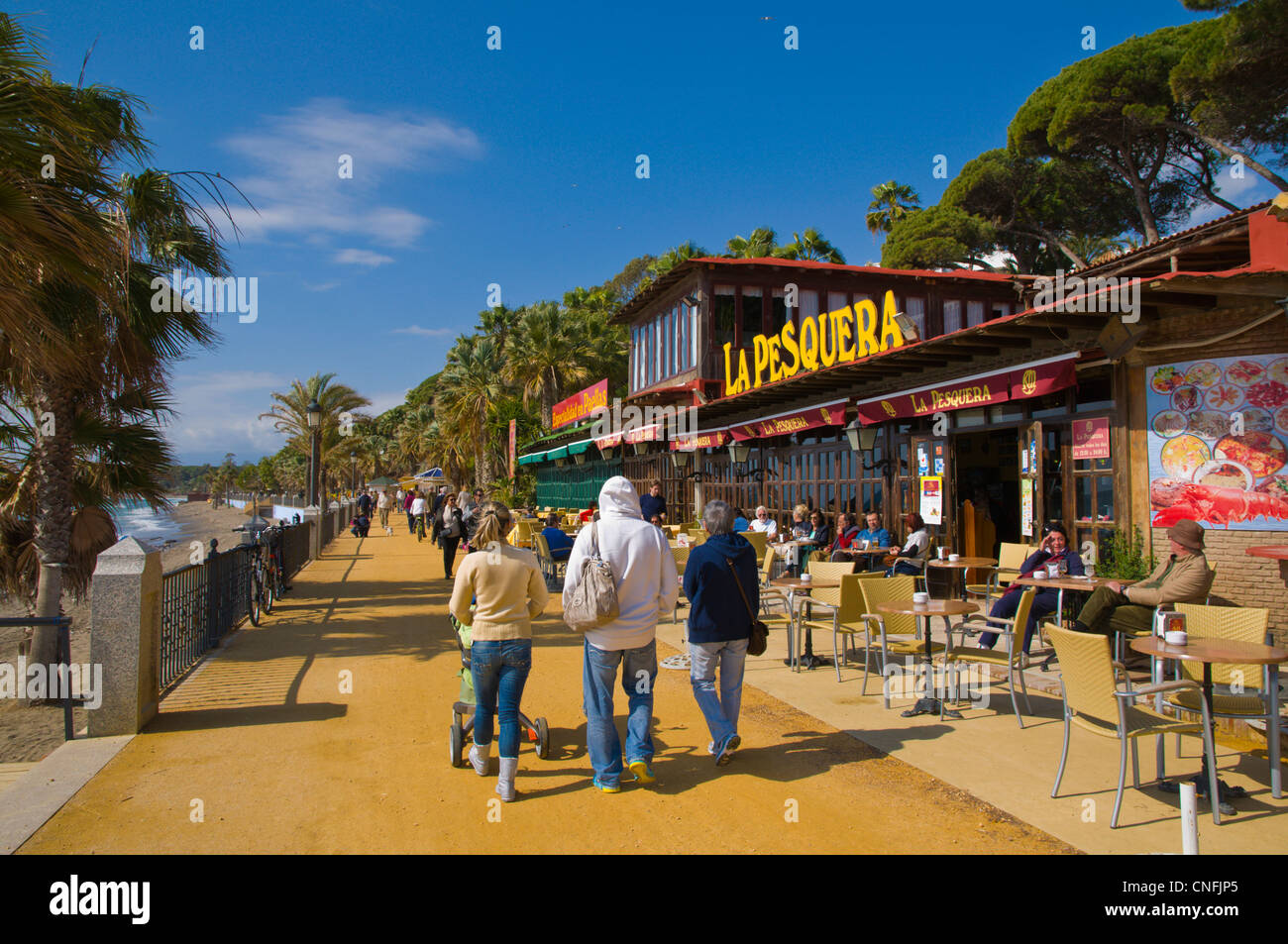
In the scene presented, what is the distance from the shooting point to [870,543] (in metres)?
10.8

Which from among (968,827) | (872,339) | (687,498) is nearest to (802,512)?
(872,339)

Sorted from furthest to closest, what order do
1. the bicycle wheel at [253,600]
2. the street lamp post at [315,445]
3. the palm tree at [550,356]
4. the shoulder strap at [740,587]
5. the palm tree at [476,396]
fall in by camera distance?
the palm tree at [476,396], the palm tree at [550,356], the street lamp post at [315,445], the bicycle wheel at [253,600], the shoulder strap at [740,587]

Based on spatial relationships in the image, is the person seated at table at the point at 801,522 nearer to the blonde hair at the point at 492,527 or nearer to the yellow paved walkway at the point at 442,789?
the yellow paved walkway at the point at 442,789

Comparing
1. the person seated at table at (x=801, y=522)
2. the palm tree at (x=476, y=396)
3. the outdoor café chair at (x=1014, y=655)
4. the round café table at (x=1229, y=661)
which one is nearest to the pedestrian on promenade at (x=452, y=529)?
the person seated at table at (x=801, y=522)

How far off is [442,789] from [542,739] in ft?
2.41

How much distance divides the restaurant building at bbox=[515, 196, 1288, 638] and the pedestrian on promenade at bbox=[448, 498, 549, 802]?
5373 mm

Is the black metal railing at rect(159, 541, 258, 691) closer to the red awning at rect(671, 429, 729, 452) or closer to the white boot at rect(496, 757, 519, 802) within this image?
the white boot at rect(496, 757, 519, 802)

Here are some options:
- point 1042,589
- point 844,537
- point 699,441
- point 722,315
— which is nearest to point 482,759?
point 1042,589

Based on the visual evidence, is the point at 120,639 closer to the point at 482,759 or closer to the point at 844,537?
the point at 482,759

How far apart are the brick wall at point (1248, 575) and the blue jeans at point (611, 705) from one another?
16.3ft

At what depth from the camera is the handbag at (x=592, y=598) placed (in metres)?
4.32

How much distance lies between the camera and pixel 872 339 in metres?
11.3

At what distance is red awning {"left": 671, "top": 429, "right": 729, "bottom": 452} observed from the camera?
1677 centimetres

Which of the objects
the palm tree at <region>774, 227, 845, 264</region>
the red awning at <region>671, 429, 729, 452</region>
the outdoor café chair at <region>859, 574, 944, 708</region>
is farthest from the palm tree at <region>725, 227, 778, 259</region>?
the outdoor café chair at <region>859, 574, 944, 708</region>
